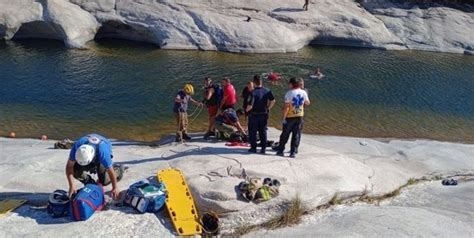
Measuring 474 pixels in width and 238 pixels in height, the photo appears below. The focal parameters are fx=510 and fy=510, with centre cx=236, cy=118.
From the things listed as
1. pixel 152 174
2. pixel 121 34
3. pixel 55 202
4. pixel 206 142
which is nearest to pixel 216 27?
pixel 121 34

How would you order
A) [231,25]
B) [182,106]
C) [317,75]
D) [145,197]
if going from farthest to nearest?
1. [231,25]
2. [317,75]
3. [182,106]
4. [145,197]

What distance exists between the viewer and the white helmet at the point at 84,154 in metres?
9.34

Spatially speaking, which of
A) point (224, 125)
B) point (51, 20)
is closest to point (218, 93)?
point (224, 125)

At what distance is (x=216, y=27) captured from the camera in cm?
3061

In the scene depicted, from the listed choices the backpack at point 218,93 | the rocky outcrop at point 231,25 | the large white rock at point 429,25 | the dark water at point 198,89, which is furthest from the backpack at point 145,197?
the large white rock at point 429,25

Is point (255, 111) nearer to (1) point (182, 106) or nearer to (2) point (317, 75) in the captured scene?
(1) point (182, 106)

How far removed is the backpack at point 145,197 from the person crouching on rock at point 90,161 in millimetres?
327

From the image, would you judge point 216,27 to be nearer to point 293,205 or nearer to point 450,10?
point 450,10

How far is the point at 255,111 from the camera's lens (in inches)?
502

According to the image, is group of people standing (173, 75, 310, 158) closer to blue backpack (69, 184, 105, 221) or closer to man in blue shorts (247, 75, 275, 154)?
man in blue shorts (247, 75, 275, 154)

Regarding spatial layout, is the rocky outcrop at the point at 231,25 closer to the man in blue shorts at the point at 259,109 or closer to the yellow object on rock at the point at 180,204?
the man in blue shorts at the point at 259,109

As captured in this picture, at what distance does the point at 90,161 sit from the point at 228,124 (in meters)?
6.14

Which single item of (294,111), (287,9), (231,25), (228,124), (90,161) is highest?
(287,9)

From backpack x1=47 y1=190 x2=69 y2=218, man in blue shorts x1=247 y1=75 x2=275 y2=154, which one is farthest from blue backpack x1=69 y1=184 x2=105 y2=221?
man in blue shorts x1=247 y1=75 x2=275 y2=154
